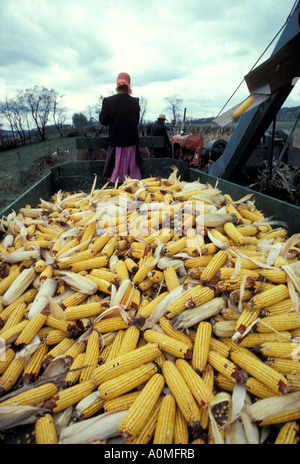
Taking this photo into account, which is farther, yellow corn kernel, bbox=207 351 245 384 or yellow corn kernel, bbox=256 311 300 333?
yellow corn kernel, bbox=256 311 300 333

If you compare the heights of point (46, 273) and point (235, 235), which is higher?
point (235, 235)

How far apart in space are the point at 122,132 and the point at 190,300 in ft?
13.2

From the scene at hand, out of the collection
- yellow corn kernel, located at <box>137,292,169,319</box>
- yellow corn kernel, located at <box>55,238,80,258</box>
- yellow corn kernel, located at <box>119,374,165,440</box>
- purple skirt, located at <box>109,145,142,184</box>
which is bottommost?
yellow corn kernel, located at <box>119,374,165,440</box>

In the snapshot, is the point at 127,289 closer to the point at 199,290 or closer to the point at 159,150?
the point at 199,290

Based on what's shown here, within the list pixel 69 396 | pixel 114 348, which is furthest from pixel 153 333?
pixel 69 396

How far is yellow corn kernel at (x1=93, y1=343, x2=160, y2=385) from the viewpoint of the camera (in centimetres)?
171

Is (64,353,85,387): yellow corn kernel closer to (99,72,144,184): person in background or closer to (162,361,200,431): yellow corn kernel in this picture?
(162,361,200,431): yellow corn kernel

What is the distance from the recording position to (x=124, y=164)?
525 cm

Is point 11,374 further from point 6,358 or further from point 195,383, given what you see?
point 195,383

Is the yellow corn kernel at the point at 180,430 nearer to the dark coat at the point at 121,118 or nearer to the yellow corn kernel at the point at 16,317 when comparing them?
the yellow corn kernel at the point at 16,317

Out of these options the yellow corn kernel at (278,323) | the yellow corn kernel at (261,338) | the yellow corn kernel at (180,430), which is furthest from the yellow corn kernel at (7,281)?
the yellow corn kernel at (278,323)

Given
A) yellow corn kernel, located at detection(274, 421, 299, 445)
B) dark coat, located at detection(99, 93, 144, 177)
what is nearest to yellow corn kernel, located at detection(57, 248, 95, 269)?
yellow corn kernel, located at detection(274, 421, 299, 445)

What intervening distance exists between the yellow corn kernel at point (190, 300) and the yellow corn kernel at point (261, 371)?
0.44 m

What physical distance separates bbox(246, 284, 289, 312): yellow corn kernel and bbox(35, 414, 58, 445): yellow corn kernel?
1.55 metres
